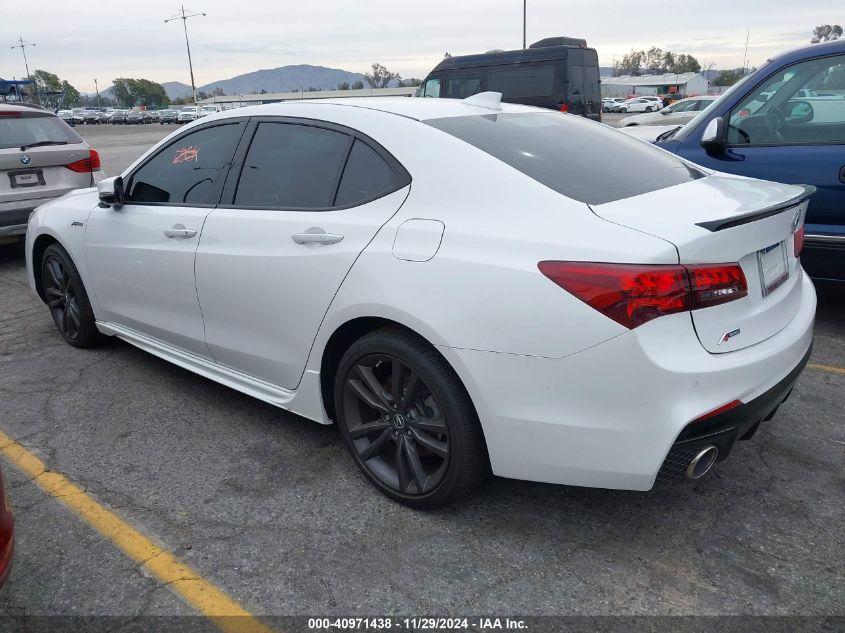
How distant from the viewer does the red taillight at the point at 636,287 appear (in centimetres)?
216

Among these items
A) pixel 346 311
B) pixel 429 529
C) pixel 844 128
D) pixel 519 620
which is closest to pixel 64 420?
pixel 346 311

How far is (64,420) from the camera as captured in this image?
147 inches

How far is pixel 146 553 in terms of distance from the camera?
2604 mm

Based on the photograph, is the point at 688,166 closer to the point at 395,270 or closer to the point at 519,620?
the point at 395,270

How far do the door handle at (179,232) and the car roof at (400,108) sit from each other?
62 centimetres

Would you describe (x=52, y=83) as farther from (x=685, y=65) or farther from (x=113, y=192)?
(x=113, y=192)

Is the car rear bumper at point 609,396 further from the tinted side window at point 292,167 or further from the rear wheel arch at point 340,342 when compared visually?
the tinted side window at point 292,167

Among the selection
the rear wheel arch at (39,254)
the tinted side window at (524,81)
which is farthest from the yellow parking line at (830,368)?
the tinted side window at (524,81)

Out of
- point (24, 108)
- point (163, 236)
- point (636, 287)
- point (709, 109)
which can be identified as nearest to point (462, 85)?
point (24, 108)

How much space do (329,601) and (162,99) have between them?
5741 inches

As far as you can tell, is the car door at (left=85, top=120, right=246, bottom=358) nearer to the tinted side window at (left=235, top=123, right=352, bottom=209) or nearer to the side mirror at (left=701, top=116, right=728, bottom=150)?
the tinted side window at (left=235, top=123, right=352, bottom=209)

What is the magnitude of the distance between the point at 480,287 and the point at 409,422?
672 millimetres

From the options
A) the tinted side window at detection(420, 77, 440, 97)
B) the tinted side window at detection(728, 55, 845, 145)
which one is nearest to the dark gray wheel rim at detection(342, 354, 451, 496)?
the tinted side window at detection(728, 55, 845, 145)

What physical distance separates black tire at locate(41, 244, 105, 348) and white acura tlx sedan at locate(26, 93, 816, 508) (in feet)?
3.40
